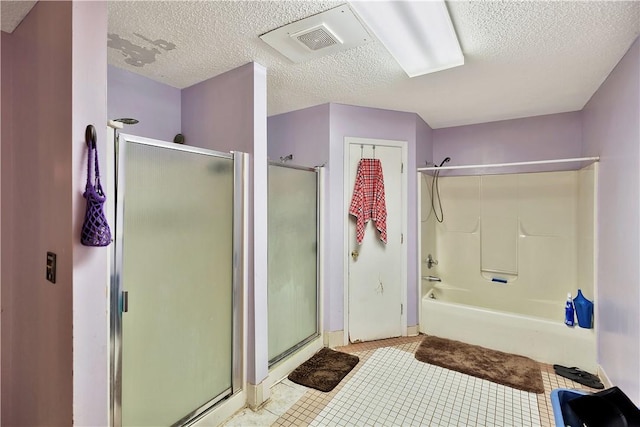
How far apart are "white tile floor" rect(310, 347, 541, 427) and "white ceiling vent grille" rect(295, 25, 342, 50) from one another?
2217 mm

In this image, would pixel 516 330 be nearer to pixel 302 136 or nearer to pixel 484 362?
pixel 484 362

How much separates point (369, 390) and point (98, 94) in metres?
2.27

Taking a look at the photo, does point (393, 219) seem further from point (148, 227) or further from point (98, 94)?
point (98, 94)

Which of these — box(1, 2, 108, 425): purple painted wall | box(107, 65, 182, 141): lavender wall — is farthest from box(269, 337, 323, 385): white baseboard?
box(107, 65, 182, 141): lavender wall

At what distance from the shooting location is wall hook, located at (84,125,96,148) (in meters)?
1.05

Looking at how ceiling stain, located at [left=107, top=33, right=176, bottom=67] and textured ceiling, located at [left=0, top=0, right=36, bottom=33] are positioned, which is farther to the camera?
ceiling stain, located at [left=107, top=33, right=176, bottom=67]

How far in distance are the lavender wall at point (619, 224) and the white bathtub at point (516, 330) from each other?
14 centimetres

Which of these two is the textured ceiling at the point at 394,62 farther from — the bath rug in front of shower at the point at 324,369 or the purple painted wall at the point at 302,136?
the bath rug in front of shower at the point at 324,369

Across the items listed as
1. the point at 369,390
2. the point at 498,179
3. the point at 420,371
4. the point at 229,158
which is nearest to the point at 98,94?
the point at 229,158

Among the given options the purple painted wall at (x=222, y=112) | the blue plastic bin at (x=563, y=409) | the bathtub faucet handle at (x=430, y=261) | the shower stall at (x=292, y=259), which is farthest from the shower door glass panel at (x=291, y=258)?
the blue plastic bin at (x=563, y=409)

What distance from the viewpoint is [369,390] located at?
6.91 ft

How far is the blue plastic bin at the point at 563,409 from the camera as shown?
1.43 m

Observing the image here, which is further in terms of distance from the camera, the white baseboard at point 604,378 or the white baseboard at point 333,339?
the white baseboard at point 333,339

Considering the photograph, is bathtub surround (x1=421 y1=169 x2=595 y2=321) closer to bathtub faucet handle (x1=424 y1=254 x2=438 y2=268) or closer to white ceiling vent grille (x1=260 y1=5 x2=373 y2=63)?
bathtub faucet handle (x1=424 y1=254 x2=438 y2=268)
